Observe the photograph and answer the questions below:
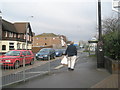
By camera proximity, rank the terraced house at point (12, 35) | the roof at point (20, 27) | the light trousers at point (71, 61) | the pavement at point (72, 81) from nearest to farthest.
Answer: the pavement at point (72, 81)
the light trousers at point (71, 61)
the terraced house at point (12, 35)
the roof at point (20, 27)

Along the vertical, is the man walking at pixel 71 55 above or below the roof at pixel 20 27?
below

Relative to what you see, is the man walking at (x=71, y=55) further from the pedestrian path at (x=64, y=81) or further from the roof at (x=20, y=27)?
the roof at (x=20, y=27)

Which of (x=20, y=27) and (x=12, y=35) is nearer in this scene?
(x=12, y=35)

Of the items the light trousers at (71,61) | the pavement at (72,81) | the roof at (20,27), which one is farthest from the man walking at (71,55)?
the roof at (20,27)

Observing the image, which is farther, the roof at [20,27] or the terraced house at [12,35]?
the roof at [20,27]

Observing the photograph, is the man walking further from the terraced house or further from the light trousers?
the terraced house

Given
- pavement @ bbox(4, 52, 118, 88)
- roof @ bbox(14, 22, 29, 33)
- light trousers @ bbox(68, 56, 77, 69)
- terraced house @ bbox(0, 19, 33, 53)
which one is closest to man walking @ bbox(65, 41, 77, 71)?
light trousers @ bbox(68, 56, 77, 69)

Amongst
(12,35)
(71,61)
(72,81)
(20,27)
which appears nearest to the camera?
(72,81)

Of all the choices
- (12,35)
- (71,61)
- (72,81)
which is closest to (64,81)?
(72,81)

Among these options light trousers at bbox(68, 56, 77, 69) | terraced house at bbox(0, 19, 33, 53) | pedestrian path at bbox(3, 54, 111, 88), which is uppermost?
terraced house at bbox(0, 19, 33, 53)

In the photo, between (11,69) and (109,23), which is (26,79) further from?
(109,23)

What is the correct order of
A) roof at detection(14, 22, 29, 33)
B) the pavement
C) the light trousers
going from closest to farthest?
the pavement < the light trousers < roof at detection(14, 22, 29, 33)

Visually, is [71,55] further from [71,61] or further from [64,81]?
[64,81]

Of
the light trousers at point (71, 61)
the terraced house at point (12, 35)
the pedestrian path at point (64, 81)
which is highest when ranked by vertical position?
the terraced house at point (12, 35)
